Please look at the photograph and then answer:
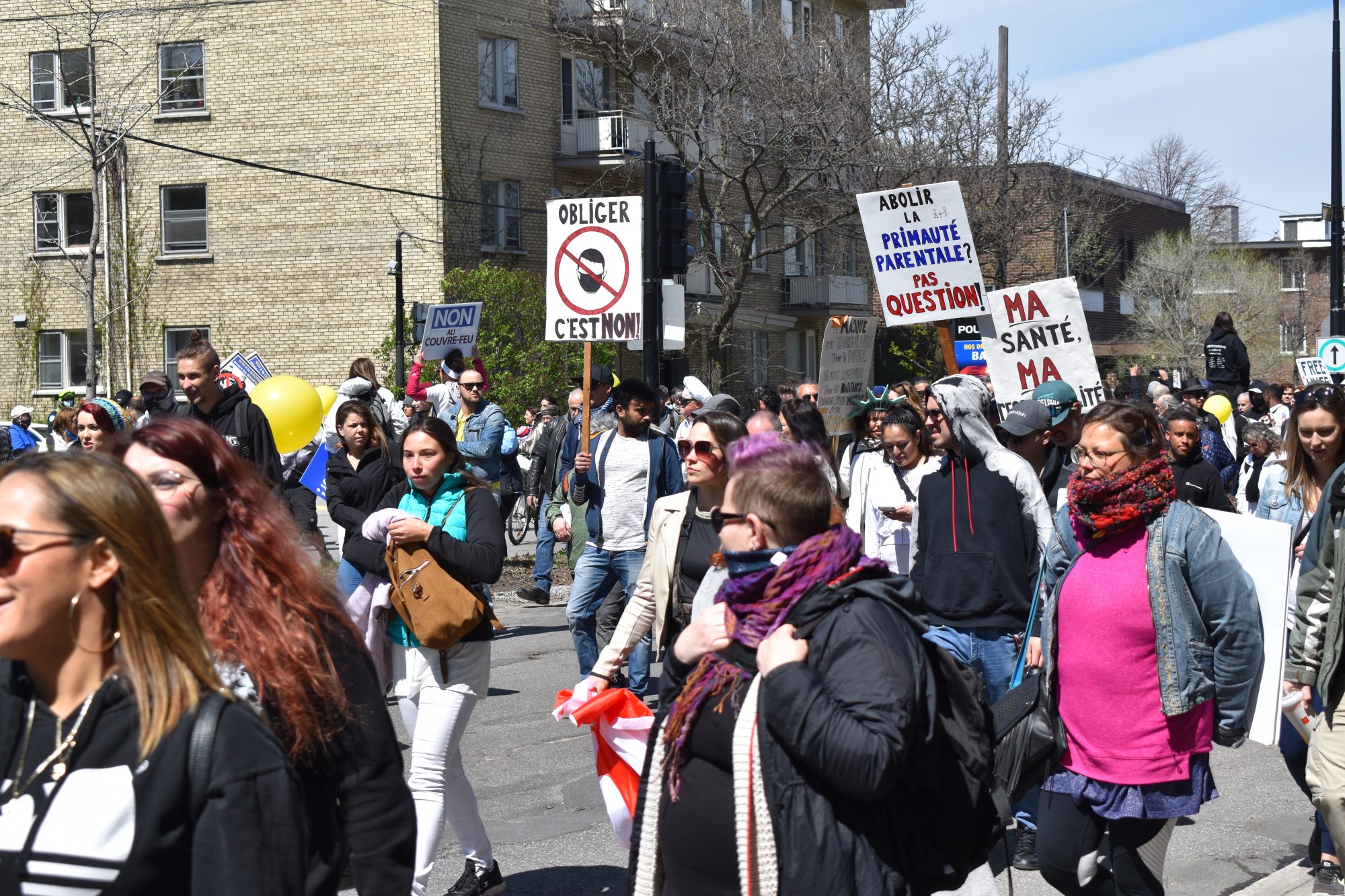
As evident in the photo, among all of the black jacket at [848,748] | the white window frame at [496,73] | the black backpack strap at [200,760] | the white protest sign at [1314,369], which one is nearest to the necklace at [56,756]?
the black backpack strap at [200,760]

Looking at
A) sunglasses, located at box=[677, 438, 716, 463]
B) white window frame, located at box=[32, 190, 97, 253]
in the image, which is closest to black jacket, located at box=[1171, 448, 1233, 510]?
sunglasses, located at box=[677, 438, 716, 463]

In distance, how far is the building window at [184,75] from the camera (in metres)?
32.2

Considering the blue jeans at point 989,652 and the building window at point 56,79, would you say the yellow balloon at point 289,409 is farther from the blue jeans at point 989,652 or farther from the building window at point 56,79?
the building window at point 56,79

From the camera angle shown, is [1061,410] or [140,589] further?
[1061,410]

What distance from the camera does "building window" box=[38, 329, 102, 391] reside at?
3338cm

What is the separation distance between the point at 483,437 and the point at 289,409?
2186 millimetres

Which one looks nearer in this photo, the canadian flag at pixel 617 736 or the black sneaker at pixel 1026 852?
the canadian flag at pixel 617 736

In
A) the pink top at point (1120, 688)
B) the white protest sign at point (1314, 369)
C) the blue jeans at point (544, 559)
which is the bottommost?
the blue jeans at point (544, 559)

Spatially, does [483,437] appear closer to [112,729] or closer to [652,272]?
[652,272]

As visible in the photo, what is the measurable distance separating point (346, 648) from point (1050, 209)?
34380 millimetres

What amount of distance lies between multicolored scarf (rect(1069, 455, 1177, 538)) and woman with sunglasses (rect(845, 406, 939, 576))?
8.95ft

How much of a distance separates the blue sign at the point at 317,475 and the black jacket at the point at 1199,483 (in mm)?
5334

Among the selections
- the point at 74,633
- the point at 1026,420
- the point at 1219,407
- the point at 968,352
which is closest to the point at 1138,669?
the point at 1026,420

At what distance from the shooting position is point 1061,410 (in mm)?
8359
